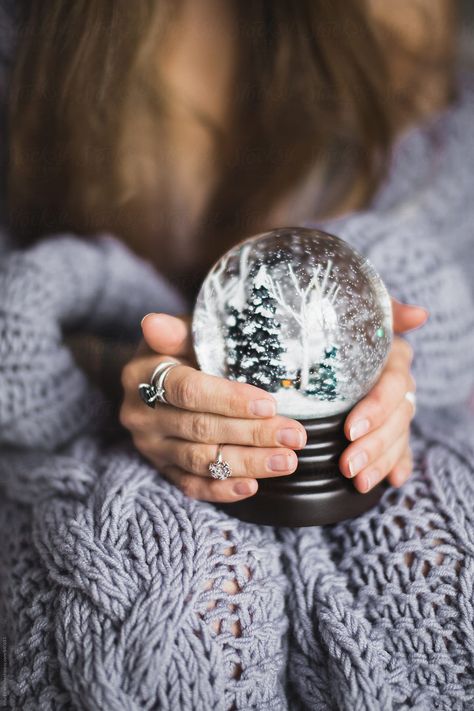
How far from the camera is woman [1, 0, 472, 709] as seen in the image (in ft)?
1.98

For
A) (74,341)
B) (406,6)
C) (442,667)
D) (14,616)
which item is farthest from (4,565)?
(406,6)

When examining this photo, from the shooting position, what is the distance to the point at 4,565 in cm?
74

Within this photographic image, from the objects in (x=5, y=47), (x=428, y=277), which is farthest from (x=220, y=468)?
(x=5, y=47)

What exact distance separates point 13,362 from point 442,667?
605mm

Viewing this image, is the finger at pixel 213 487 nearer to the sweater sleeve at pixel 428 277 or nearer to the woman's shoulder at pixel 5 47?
the sweater sleeve at pixel 428 277

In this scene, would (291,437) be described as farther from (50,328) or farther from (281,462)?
(50,328)

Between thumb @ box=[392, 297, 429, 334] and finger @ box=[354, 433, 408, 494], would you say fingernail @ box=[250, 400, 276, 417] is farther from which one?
thumb @ box=[392, 297, 429, 334]

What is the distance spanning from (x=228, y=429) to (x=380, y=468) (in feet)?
0.58

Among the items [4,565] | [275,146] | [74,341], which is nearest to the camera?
[4,565]

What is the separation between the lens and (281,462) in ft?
2.03

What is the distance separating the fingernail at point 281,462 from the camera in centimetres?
62

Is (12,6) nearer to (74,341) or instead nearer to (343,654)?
(74,341)

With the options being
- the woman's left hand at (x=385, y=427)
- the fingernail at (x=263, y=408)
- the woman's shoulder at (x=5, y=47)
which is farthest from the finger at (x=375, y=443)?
the woman's shoulder at (x=5, y=47)

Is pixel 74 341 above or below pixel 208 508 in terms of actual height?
below
